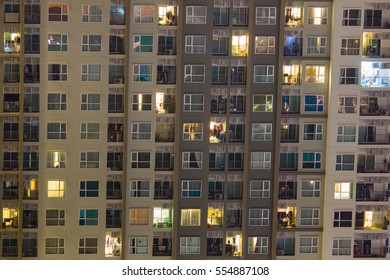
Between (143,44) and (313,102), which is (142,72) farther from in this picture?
(313,102)

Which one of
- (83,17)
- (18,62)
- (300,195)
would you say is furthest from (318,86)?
(18,62)

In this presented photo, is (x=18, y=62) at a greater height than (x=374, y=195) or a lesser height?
greater

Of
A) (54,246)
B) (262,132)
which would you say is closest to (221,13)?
(262,132)

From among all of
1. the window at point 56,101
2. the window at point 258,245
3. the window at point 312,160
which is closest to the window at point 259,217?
the window at point 258,245

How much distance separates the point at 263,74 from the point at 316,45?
89cm

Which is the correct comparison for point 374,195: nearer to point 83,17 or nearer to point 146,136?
point 146,136

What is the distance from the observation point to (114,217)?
1077 cm

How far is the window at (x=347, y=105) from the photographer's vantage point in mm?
10617

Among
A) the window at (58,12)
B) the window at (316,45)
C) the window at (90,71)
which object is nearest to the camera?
the window at (58,12)

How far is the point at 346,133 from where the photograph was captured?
10.7 meters

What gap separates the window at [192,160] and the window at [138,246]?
125 centimetres

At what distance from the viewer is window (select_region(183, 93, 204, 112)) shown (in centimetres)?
1055

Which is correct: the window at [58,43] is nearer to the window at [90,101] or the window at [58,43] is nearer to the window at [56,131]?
the window at [90,101]

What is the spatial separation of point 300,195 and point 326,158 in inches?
26.2
